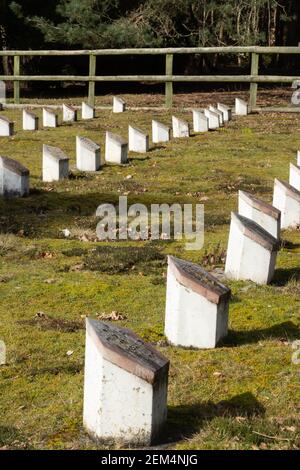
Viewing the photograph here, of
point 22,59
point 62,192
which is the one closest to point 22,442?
point 62,192

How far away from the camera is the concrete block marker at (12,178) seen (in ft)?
33.9

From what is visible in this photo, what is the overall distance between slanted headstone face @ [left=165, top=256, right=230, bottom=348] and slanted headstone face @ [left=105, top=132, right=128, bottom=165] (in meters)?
7.94

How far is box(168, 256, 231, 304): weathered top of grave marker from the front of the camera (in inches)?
215

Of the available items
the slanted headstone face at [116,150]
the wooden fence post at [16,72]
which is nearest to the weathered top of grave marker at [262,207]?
the slanted headstone face at [116,150]

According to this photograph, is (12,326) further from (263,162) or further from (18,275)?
(263,162)

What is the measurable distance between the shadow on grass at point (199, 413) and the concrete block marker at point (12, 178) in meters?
6.13

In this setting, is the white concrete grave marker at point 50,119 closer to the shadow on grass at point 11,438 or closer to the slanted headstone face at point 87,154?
the slanted headstone face at point 87,154

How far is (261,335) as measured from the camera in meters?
5.96

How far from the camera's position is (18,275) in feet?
24.8

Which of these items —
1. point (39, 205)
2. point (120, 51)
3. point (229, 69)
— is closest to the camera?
point (39, 205)

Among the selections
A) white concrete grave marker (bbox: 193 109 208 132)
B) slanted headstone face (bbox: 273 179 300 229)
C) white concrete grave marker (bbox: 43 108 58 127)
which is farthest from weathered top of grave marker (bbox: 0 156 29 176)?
white concrete grave marker (bbox: 43 108 58 127)

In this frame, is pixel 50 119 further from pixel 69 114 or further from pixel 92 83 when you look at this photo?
pixel 92 83

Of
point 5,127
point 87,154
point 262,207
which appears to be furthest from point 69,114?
point 262,207

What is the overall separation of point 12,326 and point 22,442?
6.21 feet
